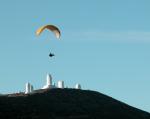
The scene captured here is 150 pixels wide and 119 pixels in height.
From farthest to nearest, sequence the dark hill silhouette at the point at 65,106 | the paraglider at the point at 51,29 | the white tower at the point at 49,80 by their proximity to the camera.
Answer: the white tower at the point at 49,80
the dark hill silhouette at the point at 65,106
the paraglider at the point at 51,29

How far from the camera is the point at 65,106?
8825cm

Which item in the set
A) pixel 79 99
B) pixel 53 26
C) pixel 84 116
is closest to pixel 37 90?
pixel 79 99

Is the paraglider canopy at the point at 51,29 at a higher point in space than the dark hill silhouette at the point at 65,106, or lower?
higher

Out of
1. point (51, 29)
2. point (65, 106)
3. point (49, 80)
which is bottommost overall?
point (65, 106)

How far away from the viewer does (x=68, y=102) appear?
90562mm

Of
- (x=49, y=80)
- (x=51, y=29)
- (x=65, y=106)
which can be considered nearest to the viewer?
(x=51, y=29)

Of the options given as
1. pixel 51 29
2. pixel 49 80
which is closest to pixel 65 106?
pixel 49 80

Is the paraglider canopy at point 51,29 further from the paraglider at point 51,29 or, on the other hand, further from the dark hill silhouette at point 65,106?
the dark hill silhouette at point 65,106

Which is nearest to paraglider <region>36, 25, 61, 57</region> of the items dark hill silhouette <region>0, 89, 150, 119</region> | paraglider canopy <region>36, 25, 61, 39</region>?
paraglider canopy <region>36, 25, 61, 39</region>

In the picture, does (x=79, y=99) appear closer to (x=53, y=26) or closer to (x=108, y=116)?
(x=108, y=116)

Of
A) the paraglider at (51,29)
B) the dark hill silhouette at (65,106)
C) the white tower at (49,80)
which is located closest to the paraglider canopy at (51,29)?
the paraglider at (51,29)

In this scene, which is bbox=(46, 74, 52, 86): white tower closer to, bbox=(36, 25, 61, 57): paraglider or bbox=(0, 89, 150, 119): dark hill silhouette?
bbox=(0, 89, 150, 119): dark hill silhouette

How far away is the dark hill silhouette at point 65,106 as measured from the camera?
83.1 metres

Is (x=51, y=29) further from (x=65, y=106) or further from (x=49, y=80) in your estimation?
(x=49, y=80)
